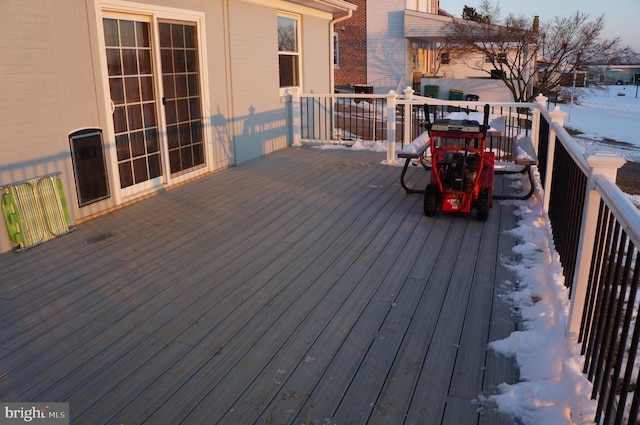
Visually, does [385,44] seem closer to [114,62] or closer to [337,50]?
[337,50]

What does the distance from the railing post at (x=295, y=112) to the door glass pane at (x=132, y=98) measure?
3955 mm

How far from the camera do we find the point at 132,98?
19.6 ft

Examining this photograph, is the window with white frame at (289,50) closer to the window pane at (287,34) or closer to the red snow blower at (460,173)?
the window pane at (287,34)

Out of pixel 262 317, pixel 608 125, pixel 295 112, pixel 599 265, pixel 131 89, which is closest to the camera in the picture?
pixel 599 265

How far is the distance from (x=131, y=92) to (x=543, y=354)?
4.93 meters

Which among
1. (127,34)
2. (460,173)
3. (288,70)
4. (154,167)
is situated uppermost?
(127,34)

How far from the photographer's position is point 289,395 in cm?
257

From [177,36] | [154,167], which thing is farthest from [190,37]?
[154,167]

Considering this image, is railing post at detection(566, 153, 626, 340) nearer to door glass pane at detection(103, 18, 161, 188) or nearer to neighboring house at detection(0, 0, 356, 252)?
neighboring house at detection(0, 0, 356, 252)

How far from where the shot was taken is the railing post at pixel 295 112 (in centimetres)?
992

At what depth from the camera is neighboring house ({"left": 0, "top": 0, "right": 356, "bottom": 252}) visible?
4.65m

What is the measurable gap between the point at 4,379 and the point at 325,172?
540 cm

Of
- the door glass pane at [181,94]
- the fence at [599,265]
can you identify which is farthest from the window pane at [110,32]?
the fence at [599,265]

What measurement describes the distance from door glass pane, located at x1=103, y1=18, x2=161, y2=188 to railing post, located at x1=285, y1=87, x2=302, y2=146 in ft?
13.0
